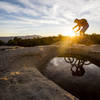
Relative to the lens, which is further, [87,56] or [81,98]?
[87,56]

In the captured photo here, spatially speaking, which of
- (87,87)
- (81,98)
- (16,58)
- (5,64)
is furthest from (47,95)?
(16,58)

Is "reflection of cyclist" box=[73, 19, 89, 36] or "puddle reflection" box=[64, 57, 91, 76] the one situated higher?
"reflection of cyclist" box=[73, 19, 89, 36]

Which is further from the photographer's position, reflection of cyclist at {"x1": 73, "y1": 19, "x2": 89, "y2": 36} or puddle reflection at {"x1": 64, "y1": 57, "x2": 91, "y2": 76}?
reflection of cyclist at {"x1": 73, "y1": 19, "x2": 89, "y2": 36}

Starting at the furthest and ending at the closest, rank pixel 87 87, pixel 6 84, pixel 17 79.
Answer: pixel 87 87, pixel 17 79, pixel 6 84

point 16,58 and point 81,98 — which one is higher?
point 16,58

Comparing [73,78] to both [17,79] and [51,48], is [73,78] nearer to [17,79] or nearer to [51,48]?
[17,79]

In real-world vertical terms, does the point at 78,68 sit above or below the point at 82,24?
below

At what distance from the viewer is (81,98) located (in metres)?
2.23

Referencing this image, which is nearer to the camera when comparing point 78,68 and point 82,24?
point 78,68

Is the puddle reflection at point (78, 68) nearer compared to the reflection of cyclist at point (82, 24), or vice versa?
the puddle reflection at point (78, 68)

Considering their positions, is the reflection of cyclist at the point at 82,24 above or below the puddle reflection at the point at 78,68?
above

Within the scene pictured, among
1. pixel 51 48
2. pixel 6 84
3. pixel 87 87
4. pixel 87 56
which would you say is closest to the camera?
pixel 6 84

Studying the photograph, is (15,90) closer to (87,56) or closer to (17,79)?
(17,79)

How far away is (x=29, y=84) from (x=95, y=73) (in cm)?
279
